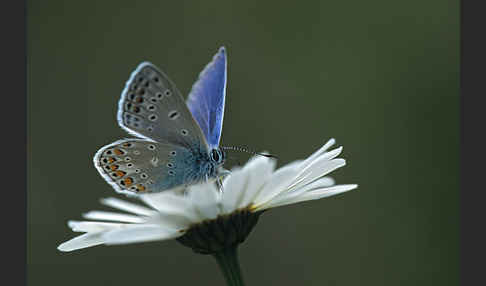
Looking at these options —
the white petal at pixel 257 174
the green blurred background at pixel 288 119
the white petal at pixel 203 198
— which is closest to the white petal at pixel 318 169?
the white petal at pixel 257 174

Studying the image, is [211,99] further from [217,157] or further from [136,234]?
[136,234]

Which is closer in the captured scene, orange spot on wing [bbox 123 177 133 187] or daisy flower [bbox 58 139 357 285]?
daisy flower [bbox 58 139 357 285]

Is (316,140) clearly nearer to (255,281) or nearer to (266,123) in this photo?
(266,123)

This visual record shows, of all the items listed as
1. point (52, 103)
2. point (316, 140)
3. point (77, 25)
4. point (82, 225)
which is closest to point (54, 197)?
point (52, 103)

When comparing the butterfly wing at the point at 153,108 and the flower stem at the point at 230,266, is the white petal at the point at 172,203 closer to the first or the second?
the flower stem at the point at 230,266

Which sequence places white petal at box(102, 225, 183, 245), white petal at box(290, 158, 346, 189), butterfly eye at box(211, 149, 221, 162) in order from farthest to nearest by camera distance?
1. butterfly eye at box(211, 149, 221, 162)
2. white petal at box(290, 158, 346, 189)
3. white petal at box(102, 225, 183, 245)

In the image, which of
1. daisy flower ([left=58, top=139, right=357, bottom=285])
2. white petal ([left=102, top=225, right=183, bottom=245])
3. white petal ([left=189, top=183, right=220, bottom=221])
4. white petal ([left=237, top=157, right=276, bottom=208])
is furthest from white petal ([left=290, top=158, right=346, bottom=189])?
white petal ([left=102, top=225, right=183, bottom=245])

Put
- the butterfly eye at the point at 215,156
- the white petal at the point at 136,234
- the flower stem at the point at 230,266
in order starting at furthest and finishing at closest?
the butterfly eye at the point at 215,156 < the flower stem at the point at 230,266 < the white petal at the point at 136,234

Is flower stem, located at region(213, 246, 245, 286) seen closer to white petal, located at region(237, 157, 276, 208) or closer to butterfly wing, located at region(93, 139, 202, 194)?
white petal, located at region(237, 157, 276, 208)

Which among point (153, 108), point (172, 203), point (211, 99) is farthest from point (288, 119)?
point (172, 203)
